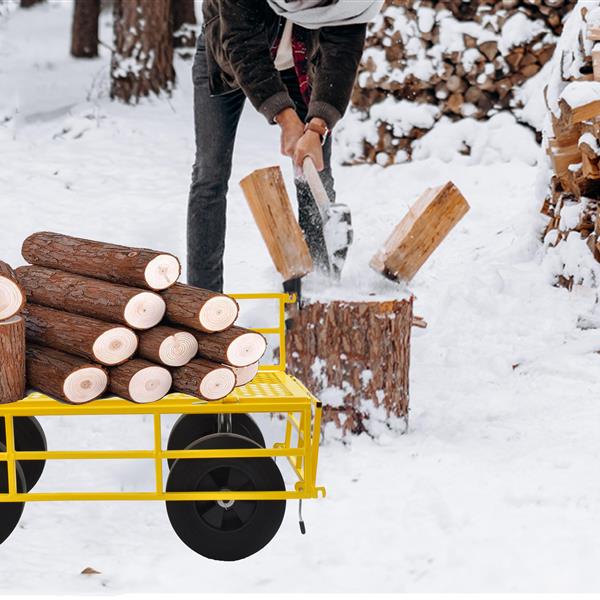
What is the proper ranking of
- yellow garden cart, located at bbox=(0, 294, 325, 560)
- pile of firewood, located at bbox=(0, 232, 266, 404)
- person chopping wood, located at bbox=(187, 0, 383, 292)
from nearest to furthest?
yellow garden cart, located at bbox=(0, 294, 325, 560), pile of firewood, located at bbox=(0, 232, 266, 404), person chopping wood, located at bbox=(187, 0, 383, 292)

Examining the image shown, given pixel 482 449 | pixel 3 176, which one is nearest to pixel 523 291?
pixel 482 449

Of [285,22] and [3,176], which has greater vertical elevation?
[285,22]

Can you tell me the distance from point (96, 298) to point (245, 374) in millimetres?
516

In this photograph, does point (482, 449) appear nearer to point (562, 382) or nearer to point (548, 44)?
point (562, 382)

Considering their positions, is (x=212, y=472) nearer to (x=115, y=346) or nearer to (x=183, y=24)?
(x=115, y=346)

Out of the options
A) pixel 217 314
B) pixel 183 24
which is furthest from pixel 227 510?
pixel 183 24

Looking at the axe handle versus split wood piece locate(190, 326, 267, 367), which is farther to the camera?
the axe handle

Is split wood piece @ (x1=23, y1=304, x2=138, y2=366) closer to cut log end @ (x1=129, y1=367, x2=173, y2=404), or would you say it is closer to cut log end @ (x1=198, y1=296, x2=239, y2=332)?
cut log end @ (x1=129, y1=367, x2=173, y2=404)

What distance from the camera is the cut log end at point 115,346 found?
2.85m

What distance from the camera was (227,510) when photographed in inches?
113

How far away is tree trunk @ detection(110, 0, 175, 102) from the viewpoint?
8.05m

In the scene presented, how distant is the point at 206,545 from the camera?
2857mm

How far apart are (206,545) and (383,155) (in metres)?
4.65

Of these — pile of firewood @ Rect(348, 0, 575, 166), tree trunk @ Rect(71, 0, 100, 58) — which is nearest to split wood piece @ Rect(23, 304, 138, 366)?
pile of firewood @ Rect(348, 0, 575, 166)
